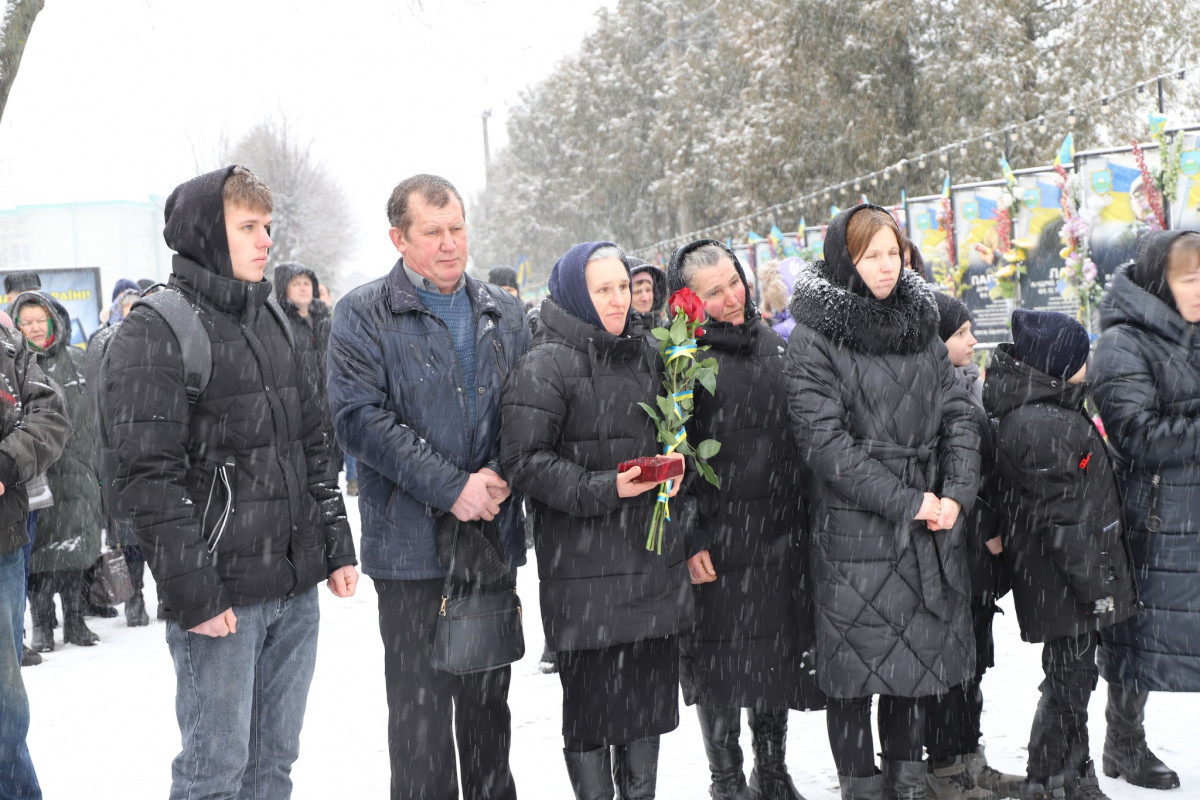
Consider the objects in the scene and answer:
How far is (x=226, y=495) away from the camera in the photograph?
2746mm

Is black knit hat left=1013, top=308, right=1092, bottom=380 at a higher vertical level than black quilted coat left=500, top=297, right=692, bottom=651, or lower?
higher

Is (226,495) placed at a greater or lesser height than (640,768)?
greater

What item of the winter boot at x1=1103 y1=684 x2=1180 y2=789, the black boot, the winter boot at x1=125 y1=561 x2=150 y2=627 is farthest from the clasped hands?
the winter boot at x1=125 y1=561 x2=150 y2=627

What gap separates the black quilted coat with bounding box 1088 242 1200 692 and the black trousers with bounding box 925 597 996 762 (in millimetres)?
474

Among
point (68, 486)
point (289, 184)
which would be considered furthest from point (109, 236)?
point (68, 486)

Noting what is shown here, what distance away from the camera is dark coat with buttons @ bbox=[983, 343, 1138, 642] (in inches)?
139

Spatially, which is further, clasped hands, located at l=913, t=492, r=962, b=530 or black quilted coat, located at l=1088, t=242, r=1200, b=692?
black quilted coat, located at l=1088, t=242, r=1200, b=692

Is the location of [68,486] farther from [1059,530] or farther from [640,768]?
[1059,530]

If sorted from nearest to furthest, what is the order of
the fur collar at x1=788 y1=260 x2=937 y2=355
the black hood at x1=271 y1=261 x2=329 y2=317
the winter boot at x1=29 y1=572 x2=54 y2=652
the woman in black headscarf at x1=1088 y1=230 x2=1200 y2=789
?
the fur collar at x1=788 y1=260 x2=937 y2=355 < the woman in black headscarf at x1=1088 y1=230 x2=1200 y2=789 < the winter boot at x1=29 y1=572 x2=54 y2=652 < the black hood at x1=271 y1=261 x2=329 y2=317

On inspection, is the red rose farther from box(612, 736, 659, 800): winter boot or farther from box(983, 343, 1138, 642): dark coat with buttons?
box(612, 736, 659, 800): winter boot

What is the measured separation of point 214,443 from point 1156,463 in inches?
116

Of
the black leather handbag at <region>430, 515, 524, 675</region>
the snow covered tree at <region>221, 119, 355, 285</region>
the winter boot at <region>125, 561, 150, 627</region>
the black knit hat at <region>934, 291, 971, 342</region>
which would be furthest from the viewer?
the snow covered tree at <region>221, 119, 355, 285</region>

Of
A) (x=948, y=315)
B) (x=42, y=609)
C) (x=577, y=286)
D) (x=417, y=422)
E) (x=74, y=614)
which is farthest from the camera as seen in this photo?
(x=74, y=614)

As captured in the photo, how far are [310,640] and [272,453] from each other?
54 cm
